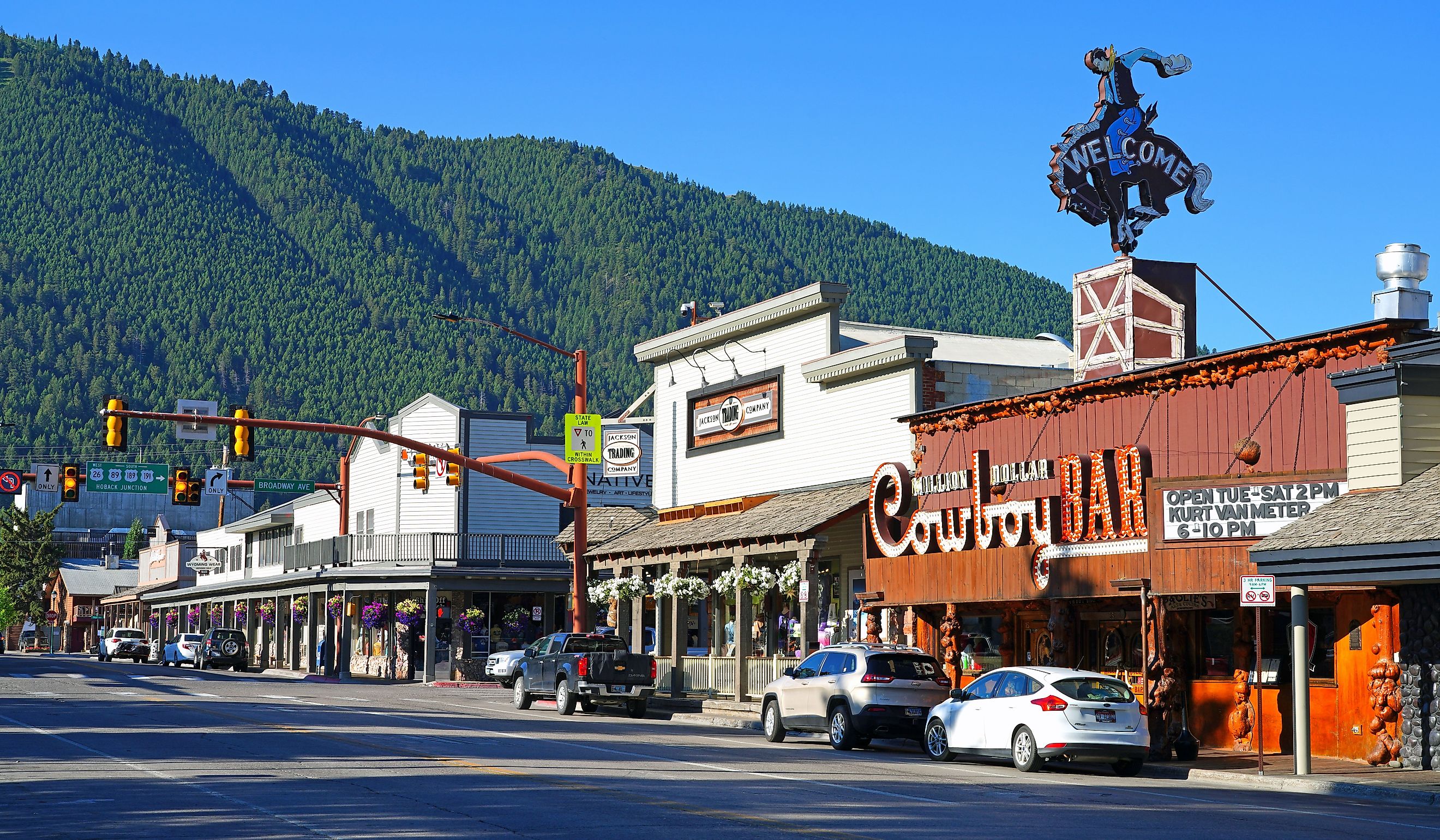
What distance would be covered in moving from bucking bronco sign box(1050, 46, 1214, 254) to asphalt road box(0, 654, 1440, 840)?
1089 cm

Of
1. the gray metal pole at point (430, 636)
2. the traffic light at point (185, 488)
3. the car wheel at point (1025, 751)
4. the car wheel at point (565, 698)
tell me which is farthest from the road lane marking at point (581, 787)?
the gray metal pole at point (430, 636)

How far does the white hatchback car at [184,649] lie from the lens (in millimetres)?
70625

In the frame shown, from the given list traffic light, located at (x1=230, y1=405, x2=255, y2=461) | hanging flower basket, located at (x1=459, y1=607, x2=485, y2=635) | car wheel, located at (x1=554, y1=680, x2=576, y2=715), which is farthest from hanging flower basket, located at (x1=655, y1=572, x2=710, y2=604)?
hanging flower basket, located at (x1=459, y1=607, x2=485, y2=635)

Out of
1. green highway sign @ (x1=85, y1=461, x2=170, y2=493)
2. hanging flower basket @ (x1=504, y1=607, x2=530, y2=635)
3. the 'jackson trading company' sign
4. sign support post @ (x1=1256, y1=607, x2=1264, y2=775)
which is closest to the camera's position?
sign support post @ (x1=1256, y1=607, x2=1264, y2=775)

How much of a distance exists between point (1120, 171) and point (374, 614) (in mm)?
37581

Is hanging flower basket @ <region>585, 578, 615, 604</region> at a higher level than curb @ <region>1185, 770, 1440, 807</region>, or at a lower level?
higher

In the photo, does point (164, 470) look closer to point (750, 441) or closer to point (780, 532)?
point (750, 441)

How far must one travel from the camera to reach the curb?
18.6 meters

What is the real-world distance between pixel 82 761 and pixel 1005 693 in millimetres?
11992

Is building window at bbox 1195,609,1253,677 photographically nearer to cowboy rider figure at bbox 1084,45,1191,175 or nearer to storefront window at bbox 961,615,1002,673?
storefront window at bbox 961,615,1002,673

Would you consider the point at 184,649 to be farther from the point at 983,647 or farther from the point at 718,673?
the point at 983,647

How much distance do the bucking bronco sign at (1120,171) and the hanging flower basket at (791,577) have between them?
9079 mm

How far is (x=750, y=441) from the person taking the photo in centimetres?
4019

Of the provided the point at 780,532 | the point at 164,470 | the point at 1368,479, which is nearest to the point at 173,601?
the point at 164,470
